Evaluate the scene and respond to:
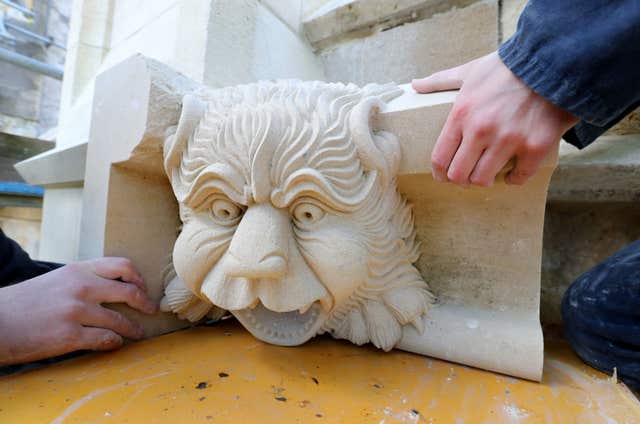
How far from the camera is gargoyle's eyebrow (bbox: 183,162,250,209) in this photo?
68 cm

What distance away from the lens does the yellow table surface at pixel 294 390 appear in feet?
1.97

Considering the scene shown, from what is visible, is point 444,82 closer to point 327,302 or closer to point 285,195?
point 285,195

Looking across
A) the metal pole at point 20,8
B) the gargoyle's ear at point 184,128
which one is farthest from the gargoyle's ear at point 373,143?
the metal pole at point 20,8

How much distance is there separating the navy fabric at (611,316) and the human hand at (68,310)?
107 centimetres

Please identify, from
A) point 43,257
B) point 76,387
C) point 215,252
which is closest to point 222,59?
point 215,252

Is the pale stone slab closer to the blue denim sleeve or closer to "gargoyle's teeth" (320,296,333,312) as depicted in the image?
"gargoyle's teeth" (320,296,333,312)

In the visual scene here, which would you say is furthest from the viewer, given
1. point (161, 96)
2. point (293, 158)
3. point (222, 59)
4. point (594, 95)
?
point (222, 59)

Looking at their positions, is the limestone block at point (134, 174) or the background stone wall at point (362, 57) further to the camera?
the background stone wall at point (362, 57)

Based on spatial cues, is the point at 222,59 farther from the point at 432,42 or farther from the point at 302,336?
the point at 302,336

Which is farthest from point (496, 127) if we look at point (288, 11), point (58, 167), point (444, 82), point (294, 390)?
point (58, 167)

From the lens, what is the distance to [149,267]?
0.92 metres

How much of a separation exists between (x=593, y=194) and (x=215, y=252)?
108cm

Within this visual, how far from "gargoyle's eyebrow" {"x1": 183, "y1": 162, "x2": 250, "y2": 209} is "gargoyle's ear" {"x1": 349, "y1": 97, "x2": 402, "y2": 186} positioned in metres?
0.25

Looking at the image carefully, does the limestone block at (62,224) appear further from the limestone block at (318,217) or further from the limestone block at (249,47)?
the limestone block at (249,47)
